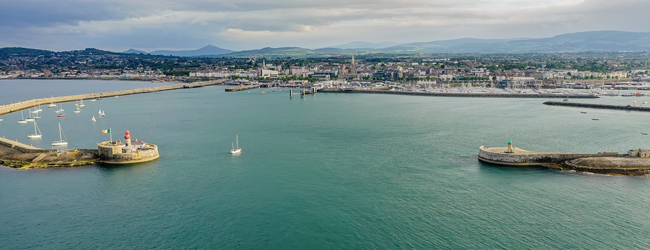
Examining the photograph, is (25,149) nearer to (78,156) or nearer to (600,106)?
(78,156)

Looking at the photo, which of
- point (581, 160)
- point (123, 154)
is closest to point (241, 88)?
point (123, 154)

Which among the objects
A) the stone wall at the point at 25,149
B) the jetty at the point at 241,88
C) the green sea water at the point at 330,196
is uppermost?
the jetty at the point at 241,88

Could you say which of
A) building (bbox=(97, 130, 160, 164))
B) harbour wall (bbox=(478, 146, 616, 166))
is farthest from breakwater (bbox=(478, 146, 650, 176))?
building (bbox=(97, 130, 160, 164))

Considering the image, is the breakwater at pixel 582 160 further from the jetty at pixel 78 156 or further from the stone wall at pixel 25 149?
the stone wall at pixel 25 149

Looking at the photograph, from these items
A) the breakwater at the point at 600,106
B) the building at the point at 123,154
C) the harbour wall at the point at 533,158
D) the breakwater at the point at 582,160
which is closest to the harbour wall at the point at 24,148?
the building at the point at 123,154

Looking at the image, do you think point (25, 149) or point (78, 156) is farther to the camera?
point (25, 149)

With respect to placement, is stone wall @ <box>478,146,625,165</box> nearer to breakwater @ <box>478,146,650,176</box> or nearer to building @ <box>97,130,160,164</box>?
breakwater @ <box>478,146,650,176</box>
